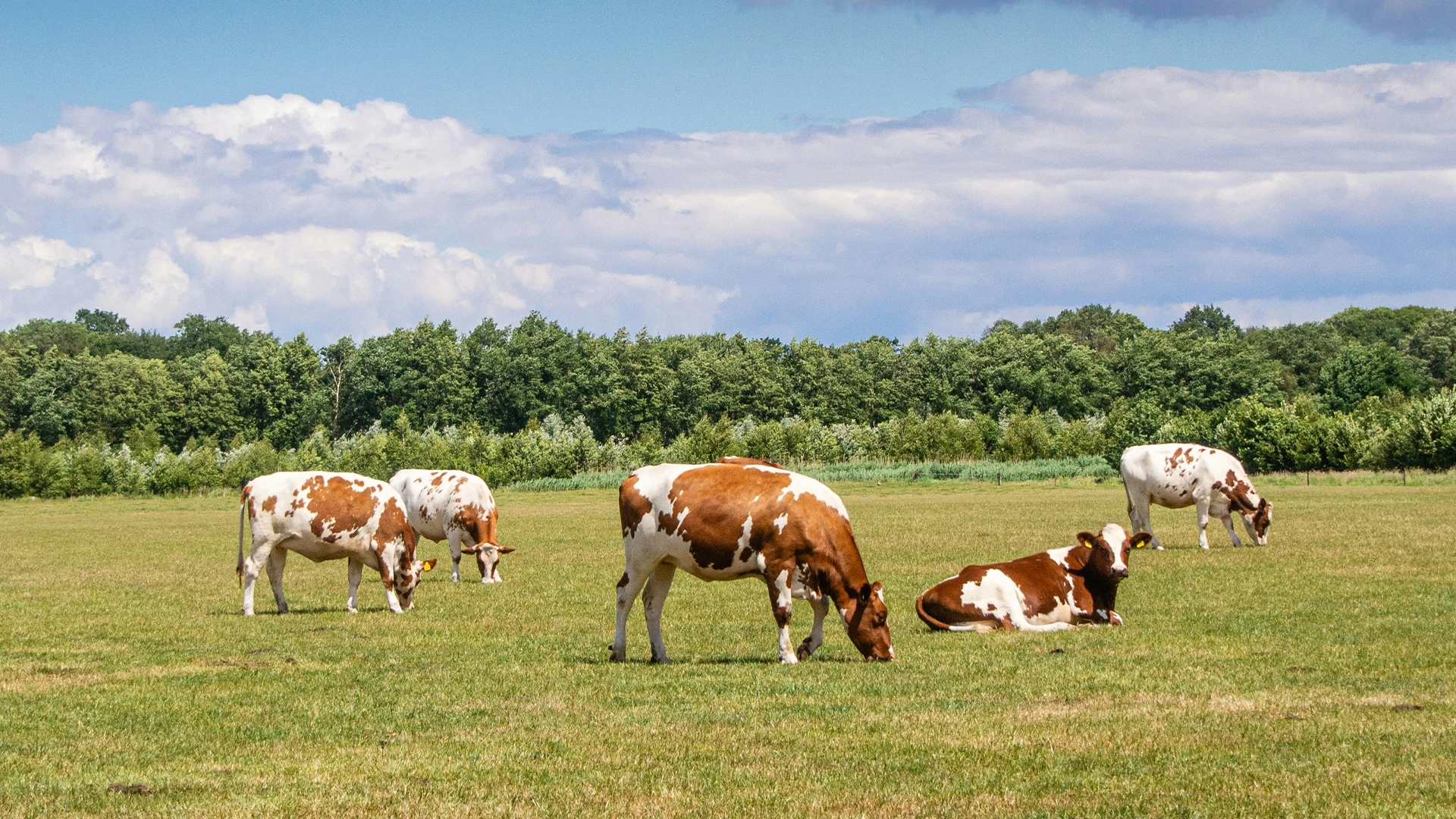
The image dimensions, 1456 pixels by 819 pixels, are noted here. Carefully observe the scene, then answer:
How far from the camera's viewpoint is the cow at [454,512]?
87.1ft

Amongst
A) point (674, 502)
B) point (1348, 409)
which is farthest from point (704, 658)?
point (1348, 409)

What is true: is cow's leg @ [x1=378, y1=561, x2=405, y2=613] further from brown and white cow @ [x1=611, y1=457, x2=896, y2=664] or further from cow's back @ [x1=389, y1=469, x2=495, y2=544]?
brown and white cow @ [x1=611, y1=457, x2=896, y2=664]

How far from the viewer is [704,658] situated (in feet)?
48.4

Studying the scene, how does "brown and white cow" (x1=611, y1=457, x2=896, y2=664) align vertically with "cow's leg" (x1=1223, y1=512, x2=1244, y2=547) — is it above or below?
above

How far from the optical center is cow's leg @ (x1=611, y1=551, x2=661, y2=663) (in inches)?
567

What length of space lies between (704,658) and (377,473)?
87.6 meters

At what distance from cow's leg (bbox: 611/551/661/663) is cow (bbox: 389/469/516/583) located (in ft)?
37.5

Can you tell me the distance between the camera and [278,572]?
21016 mm

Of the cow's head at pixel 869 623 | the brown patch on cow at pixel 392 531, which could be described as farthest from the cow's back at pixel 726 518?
the brown patch on cow at pixel 392 531

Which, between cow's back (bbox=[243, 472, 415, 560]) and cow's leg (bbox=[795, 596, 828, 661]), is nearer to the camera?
cow's leg (bbox=[795, 596, 828, 661])

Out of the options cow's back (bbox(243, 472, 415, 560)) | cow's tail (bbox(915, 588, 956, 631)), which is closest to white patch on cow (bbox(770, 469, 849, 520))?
cow's tail (bbox(915, 588, 956, 631))

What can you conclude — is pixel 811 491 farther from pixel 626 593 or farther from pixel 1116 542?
pixel 1116 542

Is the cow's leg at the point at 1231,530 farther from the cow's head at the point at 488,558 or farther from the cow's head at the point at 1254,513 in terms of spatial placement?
the cow's head at the point at 488,558

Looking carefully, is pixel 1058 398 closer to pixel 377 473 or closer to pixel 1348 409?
pixel 1348 409
